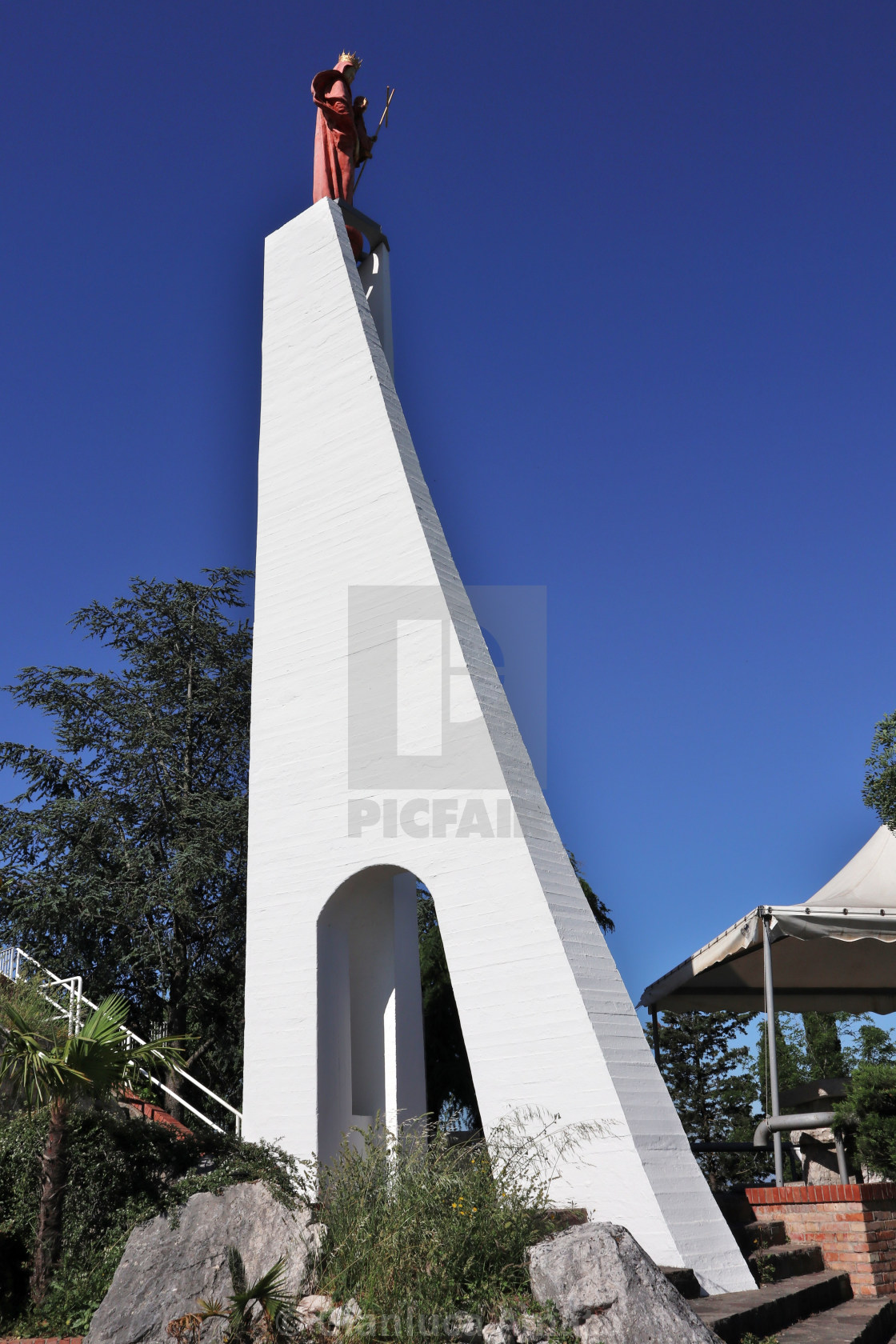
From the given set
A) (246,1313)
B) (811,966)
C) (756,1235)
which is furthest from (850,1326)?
(811,966)

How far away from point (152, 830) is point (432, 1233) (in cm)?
1126

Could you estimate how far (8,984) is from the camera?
8750mm

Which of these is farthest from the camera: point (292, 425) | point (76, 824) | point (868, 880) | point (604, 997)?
point (76, 824)

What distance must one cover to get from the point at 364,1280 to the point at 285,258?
29.7ft

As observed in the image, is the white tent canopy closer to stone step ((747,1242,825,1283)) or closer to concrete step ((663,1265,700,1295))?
stone step ((747,1242,825,1283))

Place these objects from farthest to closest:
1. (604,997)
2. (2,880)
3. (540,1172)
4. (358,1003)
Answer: (2,880), (358,1003), (604,997), (540,1172)

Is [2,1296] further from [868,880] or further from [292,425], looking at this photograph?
[868,880]

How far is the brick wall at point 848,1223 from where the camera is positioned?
22.0ft

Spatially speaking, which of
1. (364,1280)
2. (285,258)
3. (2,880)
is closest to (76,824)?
(2,880)

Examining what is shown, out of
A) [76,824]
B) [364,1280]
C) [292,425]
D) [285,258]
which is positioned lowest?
[364,1280]

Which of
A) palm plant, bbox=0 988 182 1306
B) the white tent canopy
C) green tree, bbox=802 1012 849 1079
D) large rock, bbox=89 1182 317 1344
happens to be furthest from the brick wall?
green tree, bbox=802 1012 849 1079

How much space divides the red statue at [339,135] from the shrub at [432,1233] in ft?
30.0

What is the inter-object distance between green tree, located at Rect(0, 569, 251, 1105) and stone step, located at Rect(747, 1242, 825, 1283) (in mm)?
9266

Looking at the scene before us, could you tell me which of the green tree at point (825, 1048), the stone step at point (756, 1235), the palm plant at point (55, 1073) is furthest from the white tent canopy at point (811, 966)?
the green tree at point (825, 1048)
